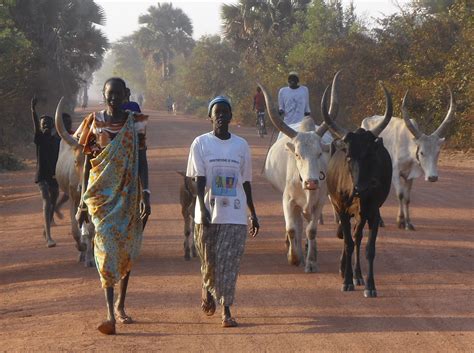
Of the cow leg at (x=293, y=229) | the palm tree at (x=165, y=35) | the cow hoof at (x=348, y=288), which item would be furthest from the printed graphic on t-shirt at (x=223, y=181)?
the palm tree at (x=165, y=35)

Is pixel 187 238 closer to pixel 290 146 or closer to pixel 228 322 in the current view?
pixel 290 146

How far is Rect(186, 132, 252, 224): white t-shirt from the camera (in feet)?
23.4

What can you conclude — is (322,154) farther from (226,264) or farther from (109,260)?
(109,260)

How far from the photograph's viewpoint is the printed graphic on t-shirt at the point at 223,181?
7.13 meters

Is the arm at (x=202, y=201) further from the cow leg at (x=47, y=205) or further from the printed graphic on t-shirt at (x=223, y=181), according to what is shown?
the cow leg at (x=47, y=205)

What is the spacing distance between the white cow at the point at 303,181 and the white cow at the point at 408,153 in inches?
116

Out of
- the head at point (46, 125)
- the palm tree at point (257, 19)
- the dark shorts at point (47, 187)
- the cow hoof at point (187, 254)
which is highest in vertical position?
the palm tree at point (257, 19)

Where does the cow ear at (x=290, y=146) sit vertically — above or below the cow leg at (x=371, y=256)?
above

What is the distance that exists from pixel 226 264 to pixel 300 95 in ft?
20.9

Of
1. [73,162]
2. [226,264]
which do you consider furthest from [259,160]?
[226,264]

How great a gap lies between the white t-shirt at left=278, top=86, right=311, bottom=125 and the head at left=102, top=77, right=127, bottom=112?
20.2ft

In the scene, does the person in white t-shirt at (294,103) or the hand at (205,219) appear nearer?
the hand at (205,219)

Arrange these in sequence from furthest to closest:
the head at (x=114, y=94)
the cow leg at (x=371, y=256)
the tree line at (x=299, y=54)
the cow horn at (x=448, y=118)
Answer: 1. the tree line at (x=299, y=54)
2. the cow horn at (x=448, y=118)
3. the cow leg at (x=371, y=256)
4. the head at (x=114, y=94)

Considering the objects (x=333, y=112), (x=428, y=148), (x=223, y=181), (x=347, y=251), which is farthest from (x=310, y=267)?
→ (x=428, y=148)
